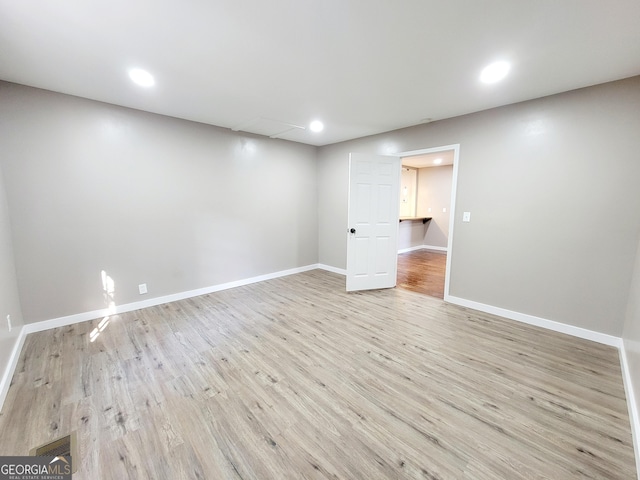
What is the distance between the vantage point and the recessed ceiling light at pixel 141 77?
232 centimetres

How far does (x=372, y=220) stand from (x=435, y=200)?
4361 mm

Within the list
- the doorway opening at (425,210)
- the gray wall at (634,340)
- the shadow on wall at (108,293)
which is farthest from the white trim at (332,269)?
the gray wall at (634,340)

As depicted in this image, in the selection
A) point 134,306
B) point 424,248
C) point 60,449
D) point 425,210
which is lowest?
point 60,449

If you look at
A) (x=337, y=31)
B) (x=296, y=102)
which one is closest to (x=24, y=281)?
(x=296, y=102)

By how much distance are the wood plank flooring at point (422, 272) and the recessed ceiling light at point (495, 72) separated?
2833 millimetres

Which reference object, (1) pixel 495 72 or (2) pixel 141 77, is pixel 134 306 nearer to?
(2) pixel 141 77

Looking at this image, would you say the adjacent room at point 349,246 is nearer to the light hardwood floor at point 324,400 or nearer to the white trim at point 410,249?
the light hardwood floor at point 324,400

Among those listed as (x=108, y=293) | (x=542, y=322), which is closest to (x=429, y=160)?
(x=542, y=322)

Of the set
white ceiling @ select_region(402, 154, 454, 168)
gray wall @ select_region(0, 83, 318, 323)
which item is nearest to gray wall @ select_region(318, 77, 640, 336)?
white ceiling @ select_region(402, 154, 454, 168)

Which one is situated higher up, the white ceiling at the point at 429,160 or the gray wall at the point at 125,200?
the white ceiling at the point at 429,160

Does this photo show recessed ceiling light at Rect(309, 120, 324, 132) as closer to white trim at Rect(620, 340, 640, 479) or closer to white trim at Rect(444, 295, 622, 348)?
white trim at Rect(444, 295, 622, 348)

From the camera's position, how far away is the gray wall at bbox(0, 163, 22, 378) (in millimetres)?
2074

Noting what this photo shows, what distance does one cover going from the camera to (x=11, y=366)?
2156 millimetres

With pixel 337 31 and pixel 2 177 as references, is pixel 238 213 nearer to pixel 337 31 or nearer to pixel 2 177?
pixel 2 177
